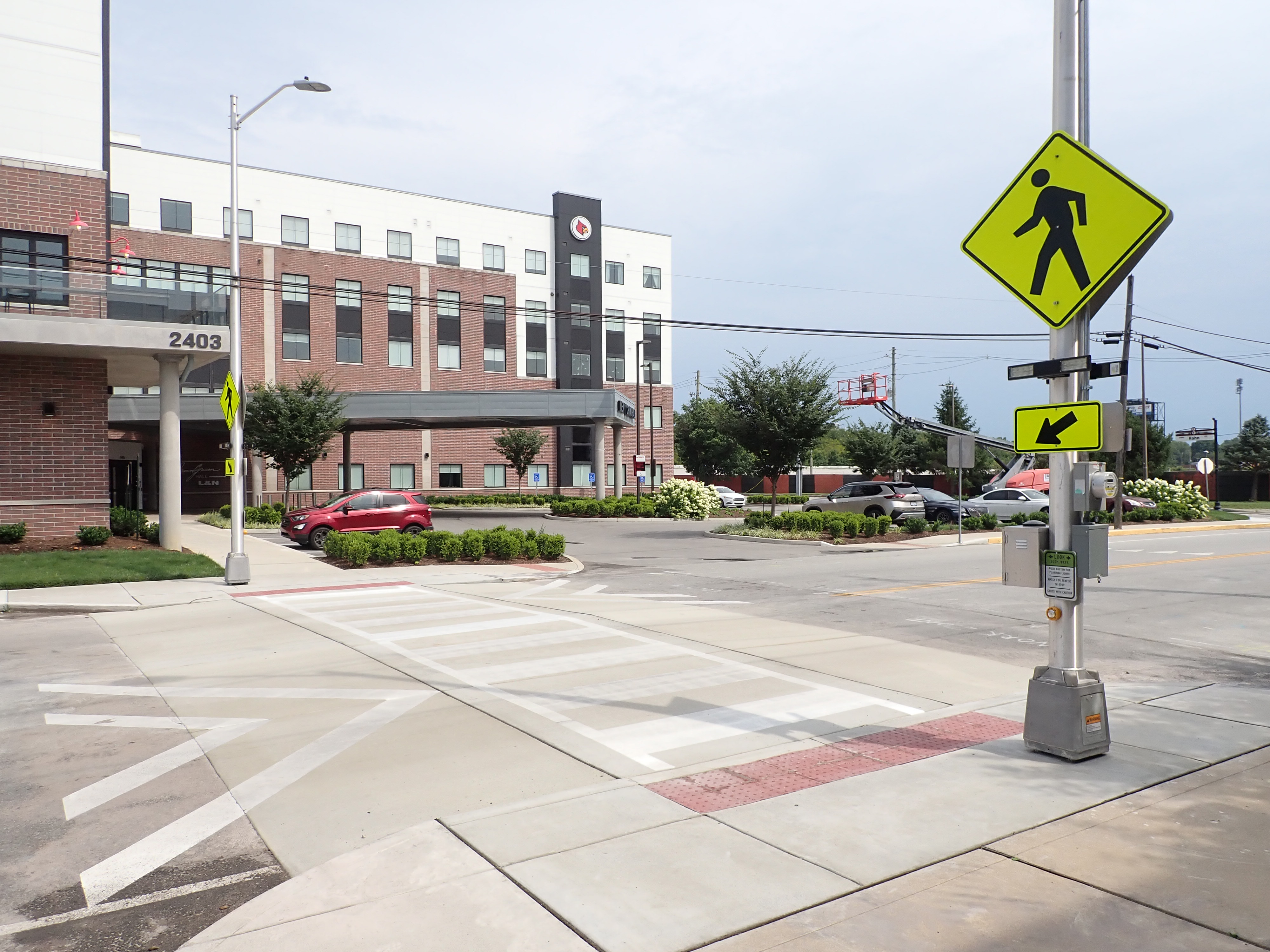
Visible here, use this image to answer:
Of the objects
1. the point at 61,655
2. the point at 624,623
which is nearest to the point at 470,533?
the point at 624,623

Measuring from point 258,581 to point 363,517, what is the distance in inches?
280

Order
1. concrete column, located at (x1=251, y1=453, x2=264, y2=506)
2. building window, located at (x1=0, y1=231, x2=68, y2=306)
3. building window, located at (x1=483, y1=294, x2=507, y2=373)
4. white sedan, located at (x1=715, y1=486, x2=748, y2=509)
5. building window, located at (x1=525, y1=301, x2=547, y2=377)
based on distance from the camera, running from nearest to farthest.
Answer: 1. building window, located at (x1=0, y1=231, x2=68, y2=306)
2. concrete column, located at (x1=251, y1=453, x2=264, y2=506)
3. white sedan, located at (x1=715, y1=486, x2=748, y2=509)
4. building window, located at (x1=483, y1=294, x2=507, y2=373)
5. building window, located at (x1=525, y1=301, x2=547, y2=377)

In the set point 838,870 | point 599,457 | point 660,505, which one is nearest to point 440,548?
point 838,870

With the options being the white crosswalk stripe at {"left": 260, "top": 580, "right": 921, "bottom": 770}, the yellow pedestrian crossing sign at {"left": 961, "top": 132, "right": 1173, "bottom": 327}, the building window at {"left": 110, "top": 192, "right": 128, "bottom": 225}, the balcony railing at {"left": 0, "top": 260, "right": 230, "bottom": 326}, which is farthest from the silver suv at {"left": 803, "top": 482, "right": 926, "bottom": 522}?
the building window at {"left": 110, "top": 192, "right": 128, "bottom": 225}

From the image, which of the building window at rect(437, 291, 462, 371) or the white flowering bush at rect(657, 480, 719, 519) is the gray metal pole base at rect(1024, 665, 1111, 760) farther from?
the building window at rect(437, 291, 462, 371)

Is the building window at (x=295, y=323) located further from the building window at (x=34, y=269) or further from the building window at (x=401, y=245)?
the building window at (x=34, y=269)

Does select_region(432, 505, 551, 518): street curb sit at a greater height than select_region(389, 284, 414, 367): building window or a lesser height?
lesser

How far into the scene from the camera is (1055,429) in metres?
5.86

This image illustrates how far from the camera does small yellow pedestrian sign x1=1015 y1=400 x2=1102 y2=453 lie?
5664mm

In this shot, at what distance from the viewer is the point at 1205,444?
569 feet

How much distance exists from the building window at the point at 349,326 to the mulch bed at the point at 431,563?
35720mm

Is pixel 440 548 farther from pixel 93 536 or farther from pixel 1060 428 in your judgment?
pixel 1060 428

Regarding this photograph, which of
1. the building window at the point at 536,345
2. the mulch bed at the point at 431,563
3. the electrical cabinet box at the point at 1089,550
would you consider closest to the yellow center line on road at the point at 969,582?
the mulch bed at the point at 431,563

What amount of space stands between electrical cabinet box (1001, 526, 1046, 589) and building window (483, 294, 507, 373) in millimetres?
56465
